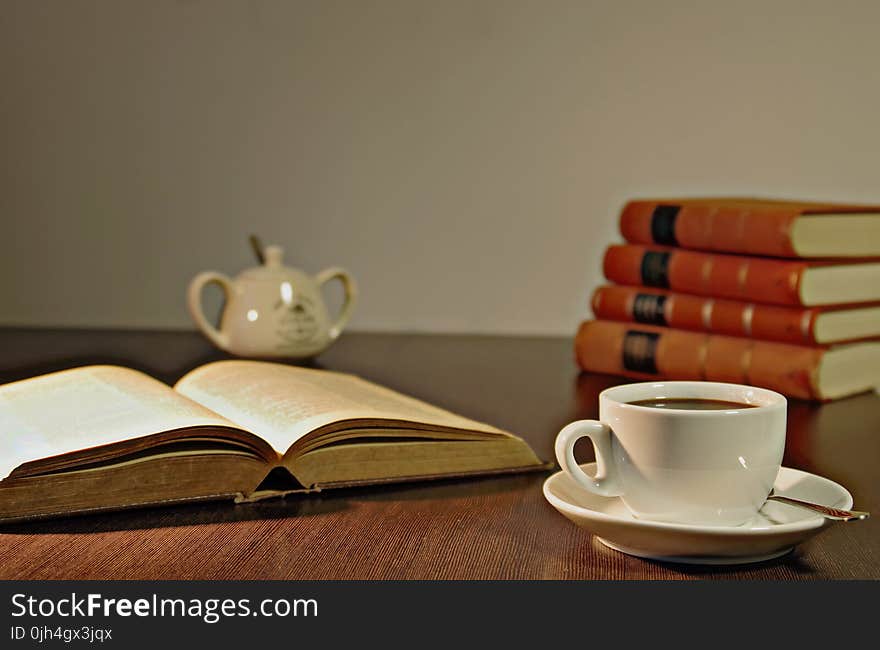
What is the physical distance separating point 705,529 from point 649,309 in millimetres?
837

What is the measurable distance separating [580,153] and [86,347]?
107 centimetres

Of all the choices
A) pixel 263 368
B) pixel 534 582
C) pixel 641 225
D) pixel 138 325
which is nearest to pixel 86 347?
pixel 138 325

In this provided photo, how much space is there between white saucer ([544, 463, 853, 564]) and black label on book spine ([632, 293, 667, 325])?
0.67 meters

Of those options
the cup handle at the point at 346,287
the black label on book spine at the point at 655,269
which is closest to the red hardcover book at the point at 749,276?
the black label on book spine at the point at 655,269

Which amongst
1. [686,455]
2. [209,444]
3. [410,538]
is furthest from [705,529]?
[209,444]

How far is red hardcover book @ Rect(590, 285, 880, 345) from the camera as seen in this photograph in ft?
4.26

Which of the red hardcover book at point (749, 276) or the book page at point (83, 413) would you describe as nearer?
the book page at point (83, 413)

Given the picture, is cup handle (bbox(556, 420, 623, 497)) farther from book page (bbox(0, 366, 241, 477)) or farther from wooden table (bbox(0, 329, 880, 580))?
book page (bbox(0, 366, 241, 477))

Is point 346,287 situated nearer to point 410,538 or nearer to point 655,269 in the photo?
point 655,269

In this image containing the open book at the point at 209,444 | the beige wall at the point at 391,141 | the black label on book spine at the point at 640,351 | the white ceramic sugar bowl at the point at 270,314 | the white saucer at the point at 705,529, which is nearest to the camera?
the white saucer at the point at 705,529

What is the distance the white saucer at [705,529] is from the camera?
64 centimetres

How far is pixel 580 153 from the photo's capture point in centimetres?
225

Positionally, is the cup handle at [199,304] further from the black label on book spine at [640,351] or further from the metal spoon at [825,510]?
the metal spoon at [825,510]

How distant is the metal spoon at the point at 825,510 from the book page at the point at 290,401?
0.97ft
